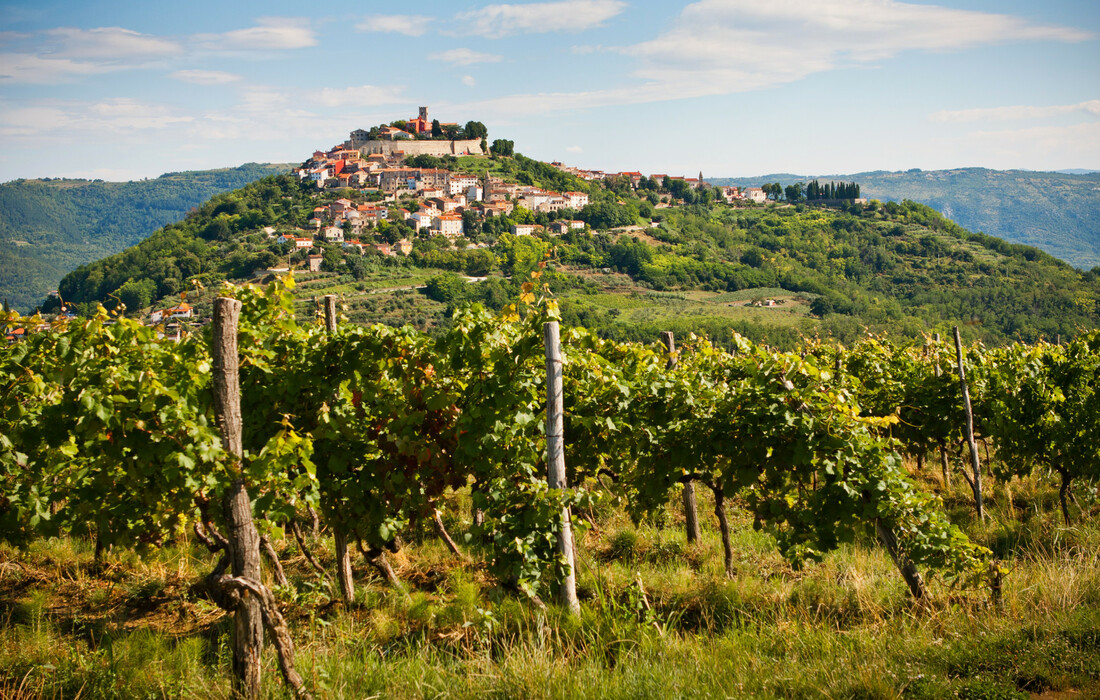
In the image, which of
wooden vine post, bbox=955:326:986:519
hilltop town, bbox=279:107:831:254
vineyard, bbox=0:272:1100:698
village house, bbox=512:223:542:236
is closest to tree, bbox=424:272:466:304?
hilltop town, bbox=279:107:831:254

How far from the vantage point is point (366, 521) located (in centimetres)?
420

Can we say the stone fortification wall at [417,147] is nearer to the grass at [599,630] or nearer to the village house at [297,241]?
the village house at [297,241]

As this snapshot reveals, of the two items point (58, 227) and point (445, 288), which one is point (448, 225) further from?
point (58, 227)

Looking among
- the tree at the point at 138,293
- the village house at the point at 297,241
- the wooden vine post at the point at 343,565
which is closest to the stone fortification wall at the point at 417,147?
the village house at the point at 297,241

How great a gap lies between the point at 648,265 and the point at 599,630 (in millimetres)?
74639

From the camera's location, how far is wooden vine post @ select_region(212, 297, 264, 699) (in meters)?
2.99

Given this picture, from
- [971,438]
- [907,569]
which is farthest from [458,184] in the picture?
[907,569]

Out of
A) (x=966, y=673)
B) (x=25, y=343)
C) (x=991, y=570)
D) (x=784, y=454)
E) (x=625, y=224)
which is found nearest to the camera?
(x=966, y=673)

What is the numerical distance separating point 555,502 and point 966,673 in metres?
2.01

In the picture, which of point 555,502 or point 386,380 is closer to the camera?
point 555,502

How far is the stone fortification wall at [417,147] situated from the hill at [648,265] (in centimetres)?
659

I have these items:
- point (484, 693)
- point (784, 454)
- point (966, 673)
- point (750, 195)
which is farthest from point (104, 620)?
point (750, 195)

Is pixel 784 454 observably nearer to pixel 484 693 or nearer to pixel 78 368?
pixel 484 693

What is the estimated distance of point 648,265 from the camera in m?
76.6
